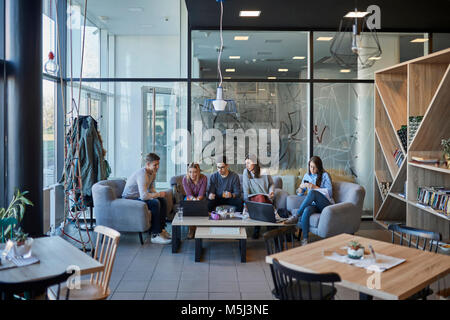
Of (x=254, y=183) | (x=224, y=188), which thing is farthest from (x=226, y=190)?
(x=254, y=183)

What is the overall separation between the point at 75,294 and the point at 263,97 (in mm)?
5113

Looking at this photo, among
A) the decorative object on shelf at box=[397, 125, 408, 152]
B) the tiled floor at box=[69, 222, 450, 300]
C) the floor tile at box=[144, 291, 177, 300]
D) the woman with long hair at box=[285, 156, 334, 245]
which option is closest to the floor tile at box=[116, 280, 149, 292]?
the tiled floor at box=[69, 222, 450, 300]

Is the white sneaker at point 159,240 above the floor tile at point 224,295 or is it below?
above

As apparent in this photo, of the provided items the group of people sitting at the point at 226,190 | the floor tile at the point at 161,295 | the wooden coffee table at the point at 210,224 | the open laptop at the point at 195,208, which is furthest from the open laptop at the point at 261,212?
the floor tile at the point at 161,295

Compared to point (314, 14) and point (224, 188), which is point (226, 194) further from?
point (314, 14)

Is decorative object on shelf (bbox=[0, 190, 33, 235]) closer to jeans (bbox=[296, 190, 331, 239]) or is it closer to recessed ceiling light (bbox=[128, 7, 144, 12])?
jeans (bbox=[296, 190, 331, 239])

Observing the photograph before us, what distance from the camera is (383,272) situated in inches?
109

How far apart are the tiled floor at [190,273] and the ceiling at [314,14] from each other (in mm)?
3253

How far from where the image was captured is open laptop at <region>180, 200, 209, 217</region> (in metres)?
5.78

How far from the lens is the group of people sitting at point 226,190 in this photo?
19.6 feet

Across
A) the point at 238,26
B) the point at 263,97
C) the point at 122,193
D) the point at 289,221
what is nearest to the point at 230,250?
the point at 289,221

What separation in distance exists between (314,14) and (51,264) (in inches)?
204

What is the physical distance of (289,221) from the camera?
5676 millimetres

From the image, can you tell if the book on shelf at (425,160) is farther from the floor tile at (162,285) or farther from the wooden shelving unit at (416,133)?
the floor tile at (162,285)
